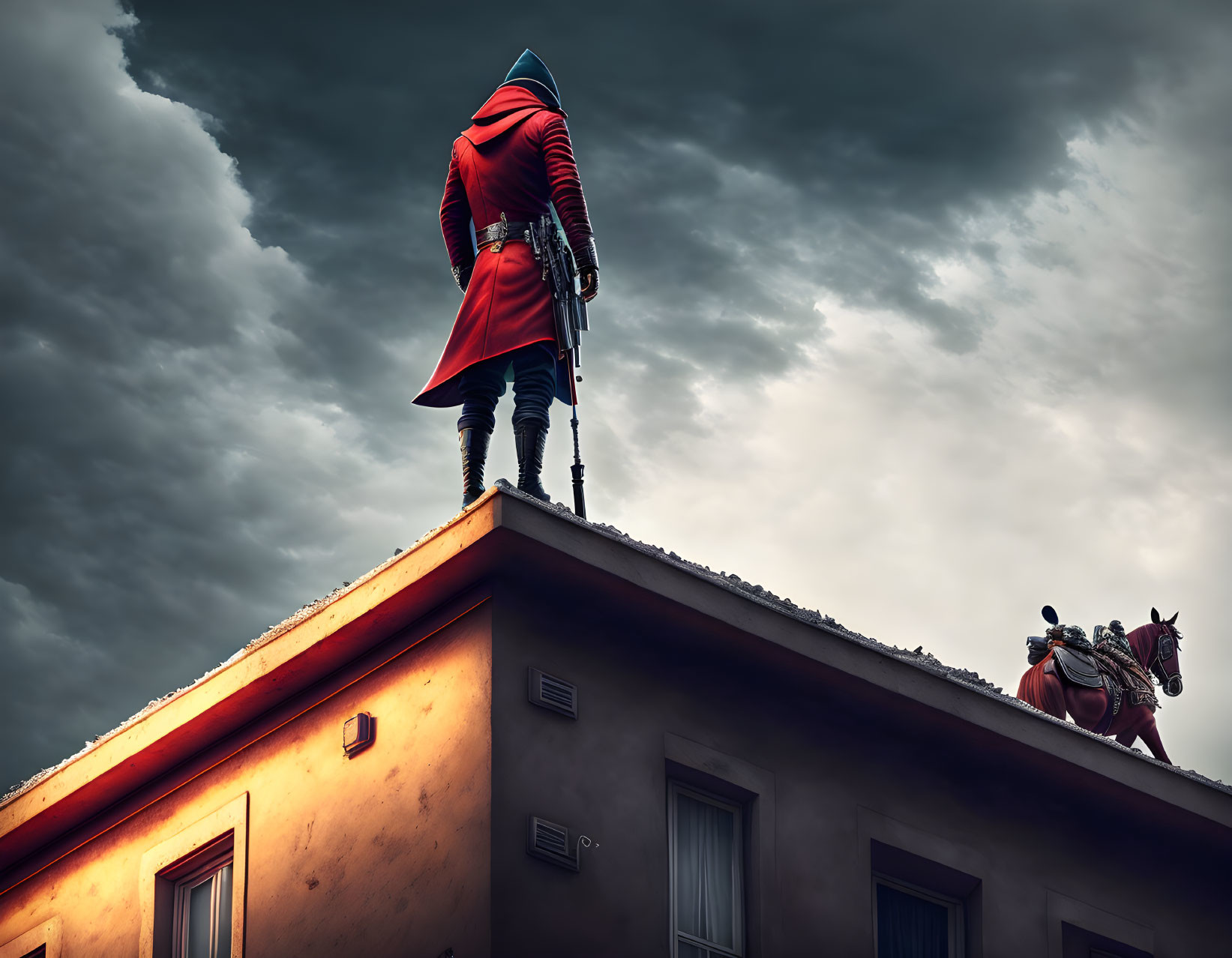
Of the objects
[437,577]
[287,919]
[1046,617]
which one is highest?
[1046,617]

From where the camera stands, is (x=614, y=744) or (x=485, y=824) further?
(x=614, y=744)

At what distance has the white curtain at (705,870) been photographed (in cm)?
1247

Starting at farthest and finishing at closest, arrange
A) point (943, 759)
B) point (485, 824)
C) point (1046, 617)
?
point (1046, 617), point (943, 759), point (485, 824)

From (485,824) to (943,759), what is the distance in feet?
13.8

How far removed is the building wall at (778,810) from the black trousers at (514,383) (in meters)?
1.95

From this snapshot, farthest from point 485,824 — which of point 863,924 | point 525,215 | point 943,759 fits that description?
point 525,215

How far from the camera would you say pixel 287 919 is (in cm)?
1251

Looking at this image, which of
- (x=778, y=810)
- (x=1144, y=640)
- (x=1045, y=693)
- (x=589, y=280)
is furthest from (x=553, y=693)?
(x=1144, y=640)

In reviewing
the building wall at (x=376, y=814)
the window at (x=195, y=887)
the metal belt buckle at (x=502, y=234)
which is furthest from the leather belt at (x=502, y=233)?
the window at (x=195, y=887)

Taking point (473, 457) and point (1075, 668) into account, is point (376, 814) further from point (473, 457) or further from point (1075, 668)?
point (1075, 668)

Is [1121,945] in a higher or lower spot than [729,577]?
lower

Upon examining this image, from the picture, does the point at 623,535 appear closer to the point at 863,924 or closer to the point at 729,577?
the point at 729,577

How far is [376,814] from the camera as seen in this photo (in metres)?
12.2

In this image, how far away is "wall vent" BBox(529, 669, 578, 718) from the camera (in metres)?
12.1
